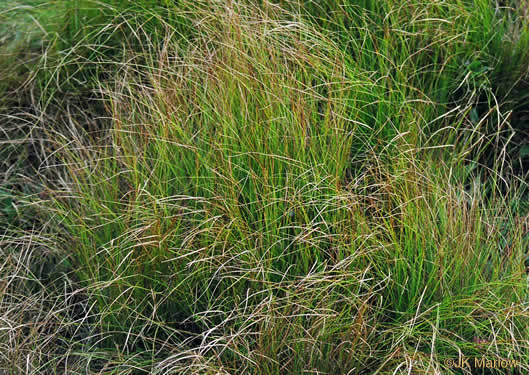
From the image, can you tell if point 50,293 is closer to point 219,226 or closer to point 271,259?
point 219,226

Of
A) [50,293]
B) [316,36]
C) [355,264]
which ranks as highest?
[316,36]

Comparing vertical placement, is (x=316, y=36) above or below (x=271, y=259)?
above

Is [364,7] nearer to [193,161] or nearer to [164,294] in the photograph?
[193,161]

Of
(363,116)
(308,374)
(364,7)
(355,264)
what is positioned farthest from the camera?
(364,7)

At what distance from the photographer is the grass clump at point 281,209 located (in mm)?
2047

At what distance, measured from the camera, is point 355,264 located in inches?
84.0

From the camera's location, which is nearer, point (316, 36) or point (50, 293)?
point (50, 293)

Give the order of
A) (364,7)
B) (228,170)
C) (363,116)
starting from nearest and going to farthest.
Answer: (228,170)
(363,116)
(364,7)

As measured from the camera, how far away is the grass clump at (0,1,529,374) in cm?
205

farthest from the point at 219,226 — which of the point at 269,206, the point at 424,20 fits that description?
the point at 424,20

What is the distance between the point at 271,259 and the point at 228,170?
0.36 meters

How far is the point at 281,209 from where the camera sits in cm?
223

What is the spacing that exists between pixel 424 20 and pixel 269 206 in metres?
1.08

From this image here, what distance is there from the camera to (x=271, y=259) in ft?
6.94
